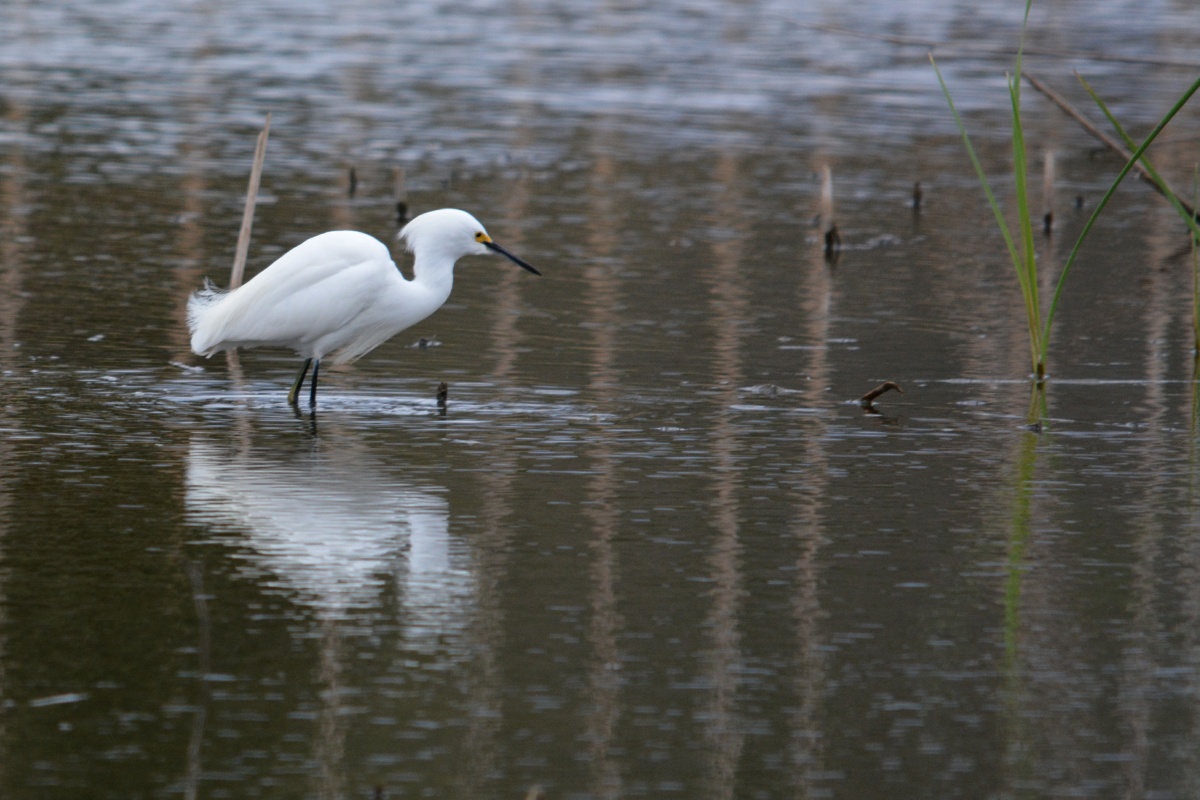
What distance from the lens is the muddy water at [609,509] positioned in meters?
5.75

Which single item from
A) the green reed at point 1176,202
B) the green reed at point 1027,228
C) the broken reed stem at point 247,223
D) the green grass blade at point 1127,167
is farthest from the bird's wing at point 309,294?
the green reed at point 1176,202

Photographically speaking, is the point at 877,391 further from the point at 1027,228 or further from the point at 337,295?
the point at 337,295

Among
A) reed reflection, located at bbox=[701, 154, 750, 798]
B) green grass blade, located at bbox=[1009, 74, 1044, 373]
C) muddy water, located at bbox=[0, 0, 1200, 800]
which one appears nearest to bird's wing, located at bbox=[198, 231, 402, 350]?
muddy water, located at bbox=[0, 0, 1200, 800]

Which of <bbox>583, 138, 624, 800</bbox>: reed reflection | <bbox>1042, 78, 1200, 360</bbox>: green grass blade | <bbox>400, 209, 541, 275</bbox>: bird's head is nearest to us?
<bbox>583, 138, 624, 800</bbox>: reed reflection

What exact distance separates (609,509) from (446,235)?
2.80m

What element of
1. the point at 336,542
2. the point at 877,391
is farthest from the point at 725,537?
the point at 877,391

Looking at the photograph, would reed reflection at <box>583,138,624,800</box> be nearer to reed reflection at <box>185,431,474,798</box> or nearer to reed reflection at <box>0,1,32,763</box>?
reed reflection at <box>185,431,474,798</box>

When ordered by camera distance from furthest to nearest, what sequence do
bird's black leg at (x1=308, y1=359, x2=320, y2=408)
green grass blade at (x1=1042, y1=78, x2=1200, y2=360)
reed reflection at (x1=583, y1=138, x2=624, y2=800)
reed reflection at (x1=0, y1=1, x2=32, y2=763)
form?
bird's black leg at (x1=308, y1=359, x2=320, y2=408), green grass blade at (x1=1042, y1=78, x2=1200, y2=360), reed reflection at (x1=0, y1=1, x2=32, y2=763), reed reflection at (x1=583, y1=138, x2=624, y2=800)

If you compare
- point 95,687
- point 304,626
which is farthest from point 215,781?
point 304,626

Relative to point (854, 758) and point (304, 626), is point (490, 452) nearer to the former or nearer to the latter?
point (304, 626)

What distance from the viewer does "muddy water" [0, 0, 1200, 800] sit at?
575 cm

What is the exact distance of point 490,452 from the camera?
374 inches

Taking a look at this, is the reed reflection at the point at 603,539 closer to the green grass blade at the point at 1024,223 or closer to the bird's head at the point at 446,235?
the bird's head at the point at 446,235

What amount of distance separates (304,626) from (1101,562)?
10.6 ft
